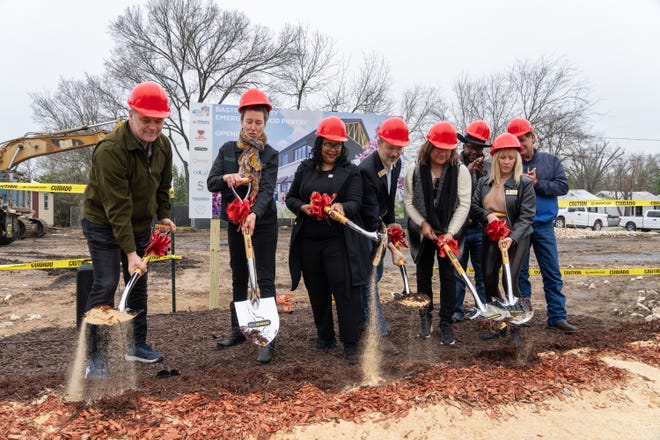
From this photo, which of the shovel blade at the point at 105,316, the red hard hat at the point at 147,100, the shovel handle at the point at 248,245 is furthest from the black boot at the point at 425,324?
the red hard hat at the point at 147,100

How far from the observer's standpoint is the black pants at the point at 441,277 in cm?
424

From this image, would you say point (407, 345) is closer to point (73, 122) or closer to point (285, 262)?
point (285, 262)

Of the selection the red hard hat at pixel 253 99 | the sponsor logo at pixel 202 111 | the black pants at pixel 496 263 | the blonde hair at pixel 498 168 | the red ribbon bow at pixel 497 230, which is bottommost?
the black pants at pixel 496 263

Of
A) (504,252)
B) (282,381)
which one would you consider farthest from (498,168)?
(282,381)

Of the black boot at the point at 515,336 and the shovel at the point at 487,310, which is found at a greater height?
the shovel at the point at 487,310

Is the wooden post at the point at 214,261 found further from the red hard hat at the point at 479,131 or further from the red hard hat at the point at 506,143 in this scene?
the red hard hat at the point at 506,143

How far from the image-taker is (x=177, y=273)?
33.7 ft

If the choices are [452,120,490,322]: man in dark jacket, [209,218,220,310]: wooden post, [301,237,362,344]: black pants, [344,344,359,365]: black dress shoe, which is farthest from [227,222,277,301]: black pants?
[209,218,220,310]: wooden post

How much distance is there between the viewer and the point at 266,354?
3.77 metres

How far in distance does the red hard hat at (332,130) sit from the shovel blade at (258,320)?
1350 millimetres

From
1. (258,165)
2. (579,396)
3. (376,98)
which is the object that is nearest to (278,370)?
(258,165)

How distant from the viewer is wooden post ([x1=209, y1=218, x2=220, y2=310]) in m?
6.07

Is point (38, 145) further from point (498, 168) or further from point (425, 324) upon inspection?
point (498, 168)

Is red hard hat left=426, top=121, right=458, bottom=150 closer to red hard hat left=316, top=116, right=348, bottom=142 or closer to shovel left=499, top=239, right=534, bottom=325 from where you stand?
red hard hat left=316, top=116, right=348, bottom=142
